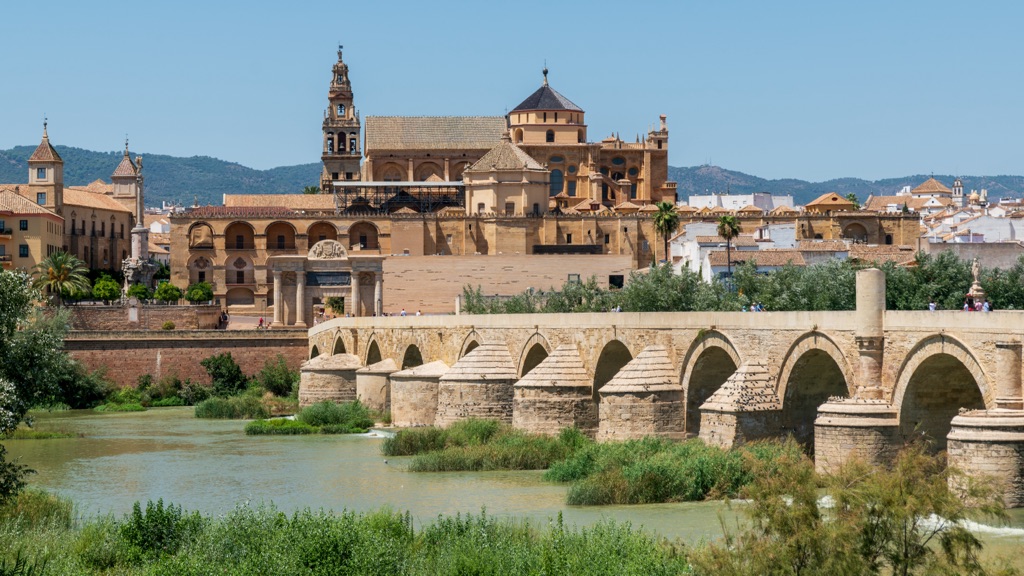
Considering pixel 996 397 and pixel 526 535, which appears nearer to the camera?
pixel 526 535

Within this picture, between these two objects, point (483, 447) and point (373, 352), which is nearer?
point (483, 447)

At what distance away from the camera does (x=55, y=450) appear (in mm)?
39375

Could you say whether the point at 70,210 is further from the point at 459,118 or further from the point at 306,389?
the point at 306,389

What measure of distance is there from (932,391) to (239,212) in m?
65.7

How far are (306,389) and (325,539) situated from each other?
33.6 m

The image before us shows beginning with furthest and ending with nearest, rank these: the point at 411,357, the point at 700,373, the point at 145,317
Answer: the point at 145,317 < the point at 411,357 < the point at 700,373

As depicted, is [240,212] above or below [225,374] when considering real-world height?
above

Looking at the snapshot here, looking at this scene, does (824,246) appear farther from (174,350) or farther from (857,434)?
(857,434)

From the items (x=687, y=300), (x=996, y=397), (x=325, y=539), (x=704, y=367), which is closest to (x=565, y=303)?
(x=687, y=300)

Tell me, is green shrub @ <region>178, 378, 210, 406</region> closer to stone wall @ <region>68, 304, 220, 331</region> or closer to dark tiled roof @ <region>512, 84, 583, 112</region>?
stone wall @ <region>68, 304, 220, 331</region>

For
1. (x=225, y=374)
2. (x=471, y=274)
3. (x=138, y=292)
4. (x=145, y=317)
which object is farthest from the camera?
(x=138, y=292)

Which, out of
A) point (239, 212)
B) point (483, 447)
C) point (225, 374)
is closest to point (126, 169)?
point (239, 212)

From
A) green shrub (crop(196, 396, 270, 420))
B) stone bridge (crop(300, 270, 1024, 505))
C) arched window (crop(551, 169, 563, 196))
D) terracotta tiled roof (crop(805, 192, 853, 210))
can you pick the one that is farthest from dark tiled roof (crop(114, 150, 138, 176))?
stone bridge (crop(300, 270, 1024, 505))

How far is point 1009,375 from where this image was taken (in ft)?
75.2
